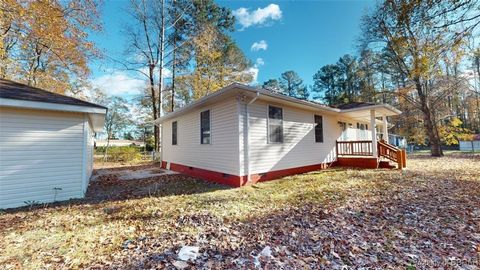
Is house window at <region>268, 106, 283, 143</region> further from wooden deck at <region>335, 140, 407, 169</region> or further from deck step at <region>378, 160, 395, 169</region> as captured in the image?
deck step at <region>378, 160, 395, 169</region>

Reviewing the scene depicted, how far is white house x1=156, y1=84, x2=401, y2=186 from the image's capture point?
22.0ft

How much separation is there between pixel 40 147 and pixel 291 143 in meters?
7.73

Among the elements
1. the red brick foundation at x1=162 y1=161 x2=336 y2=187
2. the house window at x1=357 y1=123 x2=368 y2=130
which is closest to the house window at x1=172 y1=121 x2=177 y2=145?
the red brick foundation at x1=162 y1=161 x2=336 y2=187

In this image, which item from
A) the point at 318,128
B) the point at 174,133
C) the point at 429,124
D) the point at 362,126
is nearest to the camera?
the point at 318,128

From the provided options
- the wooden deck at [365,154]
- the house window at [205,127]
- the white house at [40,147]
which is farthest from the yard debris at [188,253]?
the wooden deck at [365,154]

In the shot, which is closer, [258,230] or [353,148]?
[258,230]

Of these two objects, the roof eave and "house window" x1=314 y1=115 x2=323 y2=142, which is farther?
"house window" x1=314 y1=115 x2=323 y2=142

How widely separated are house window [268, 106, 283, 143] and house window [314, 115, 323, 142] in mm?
2669

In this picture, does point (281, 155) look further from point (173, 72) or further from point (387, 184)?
point (173, 72)

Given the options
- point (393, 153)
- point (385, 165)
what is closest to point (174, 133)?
point (385, 165)

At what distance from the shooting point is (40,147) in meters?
5.15

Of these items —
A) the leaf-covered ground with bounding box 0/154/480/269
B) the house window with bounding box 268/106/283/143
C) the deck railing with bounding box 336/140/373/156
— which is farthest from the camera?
the deck railing with bounding box 336/140/373/156

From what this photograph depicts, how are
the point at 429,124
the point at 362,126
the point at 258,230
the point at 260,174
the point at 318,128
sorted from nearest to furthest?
the point at 258,230 < the point at 260,174 < the point at 318,128 < the point at 362,126 < the point at 429,124

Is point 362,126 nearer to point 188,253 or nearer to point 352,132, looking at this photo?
point 352,132
